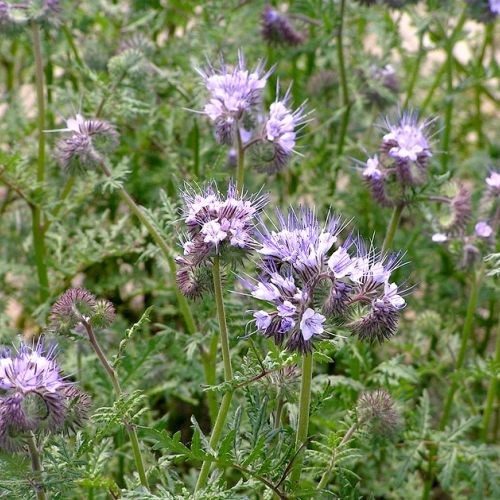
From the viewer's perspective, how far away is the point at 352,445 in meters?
3.55

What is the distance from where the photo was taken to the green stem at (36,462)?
8.10 feet

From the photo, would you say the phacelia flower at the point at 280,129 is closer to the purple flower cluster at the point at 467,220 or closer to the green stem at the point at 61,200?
the purple flower cluster at the point at 467,220

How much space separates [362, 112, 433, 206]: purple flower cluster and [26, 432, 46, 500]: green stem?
1.42 m

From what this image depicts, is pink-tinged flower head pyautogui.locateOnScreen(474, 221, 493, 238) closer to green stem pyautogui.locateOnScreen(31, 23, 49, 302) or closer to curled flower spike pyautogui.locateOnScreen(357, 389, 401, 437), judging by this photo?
curled flower spike pyautogui.locateOnScreen(357, 389, 401, 437)

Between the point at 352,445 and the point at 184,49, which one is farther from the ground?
the point at 184,49

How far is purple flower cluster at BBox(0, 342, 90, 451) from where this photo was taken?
2.35 m

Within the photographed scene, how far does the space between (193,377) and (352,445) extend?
2.37 ft

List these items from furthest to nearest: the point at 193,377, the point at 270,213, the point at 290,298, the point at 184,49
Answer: the point at 184,49
the point at 270,213
the point at 193,377
the point at 290,298

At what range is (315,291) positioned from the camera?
2389 millimetres

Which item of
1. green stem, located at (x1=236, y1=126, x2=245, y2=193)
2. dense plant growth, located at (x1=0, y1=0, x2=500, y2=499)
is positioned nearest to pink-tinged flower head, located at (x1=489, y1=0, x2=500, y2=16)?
dense plant growth, located at (x1=0, y1=0, x2=500, y2=499)

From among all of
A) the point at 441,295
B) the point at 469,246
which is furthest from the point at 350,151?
the point at 469,246

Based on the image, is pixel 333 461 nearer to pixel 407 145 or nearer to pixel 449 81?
pixel 407 145

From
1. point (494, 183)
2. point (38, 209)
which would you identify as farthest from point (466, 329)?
point (38, 209)

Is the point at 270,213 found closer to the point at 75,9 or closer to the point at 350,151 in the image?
the point at 350,151
